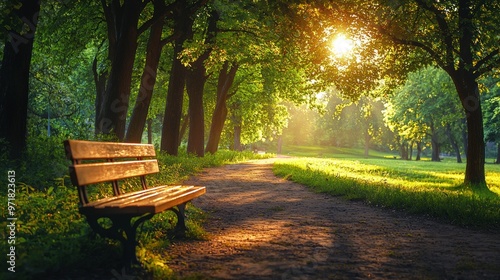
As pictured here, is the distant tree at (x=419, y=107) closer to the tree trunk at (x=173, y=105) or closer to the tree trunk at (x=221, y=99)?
the tree trunk at (x=221, y=99)

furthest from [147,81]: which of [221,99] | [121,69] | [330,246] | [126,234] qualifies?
[221,99]

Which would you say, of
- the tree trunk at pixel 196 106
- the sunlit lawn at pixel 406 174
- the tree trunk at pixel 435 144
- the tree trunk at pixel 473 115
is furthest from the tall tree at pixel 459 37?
the tree trunk at pixel 435 144

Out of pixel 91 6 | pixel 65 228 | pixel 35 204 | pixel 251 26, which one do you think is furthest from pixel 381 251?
pixel 91 6

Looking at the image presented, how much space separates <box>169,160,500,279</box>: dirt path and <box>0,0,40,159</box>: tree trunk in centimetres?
426

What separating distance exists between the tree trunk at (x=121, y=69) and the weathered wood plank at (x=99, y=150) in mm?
6600

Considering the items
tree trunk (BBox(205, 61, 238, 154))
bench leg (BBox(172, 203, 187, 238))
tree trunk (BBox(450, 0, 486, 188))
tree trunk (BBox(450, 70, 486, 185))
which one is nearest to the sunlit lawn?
tree trunk (BBox(450, 0, 486, 188))

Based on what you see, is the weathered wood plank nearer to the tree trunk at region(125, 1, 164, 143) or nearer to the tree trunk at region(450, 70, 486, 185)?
the tree trunk at region(125, 1, 164, 143)

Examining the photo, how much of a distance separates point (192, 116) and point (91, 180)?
1916 centimetres

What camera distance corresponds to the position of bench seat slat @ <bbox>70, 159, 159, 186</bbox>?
4.35 metres

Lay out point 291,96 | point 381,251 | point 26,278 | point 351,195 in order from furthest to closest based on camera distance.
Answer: point 291,96 → point 351,195 → point 381,251 → point 26,278

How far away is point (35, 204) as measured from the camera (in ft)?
20.5

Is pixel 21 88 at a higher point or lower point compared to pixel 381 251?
higher

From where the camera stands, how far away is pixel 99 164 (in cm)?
483

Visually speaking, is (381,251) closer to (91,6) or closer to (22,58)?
(22,58)
